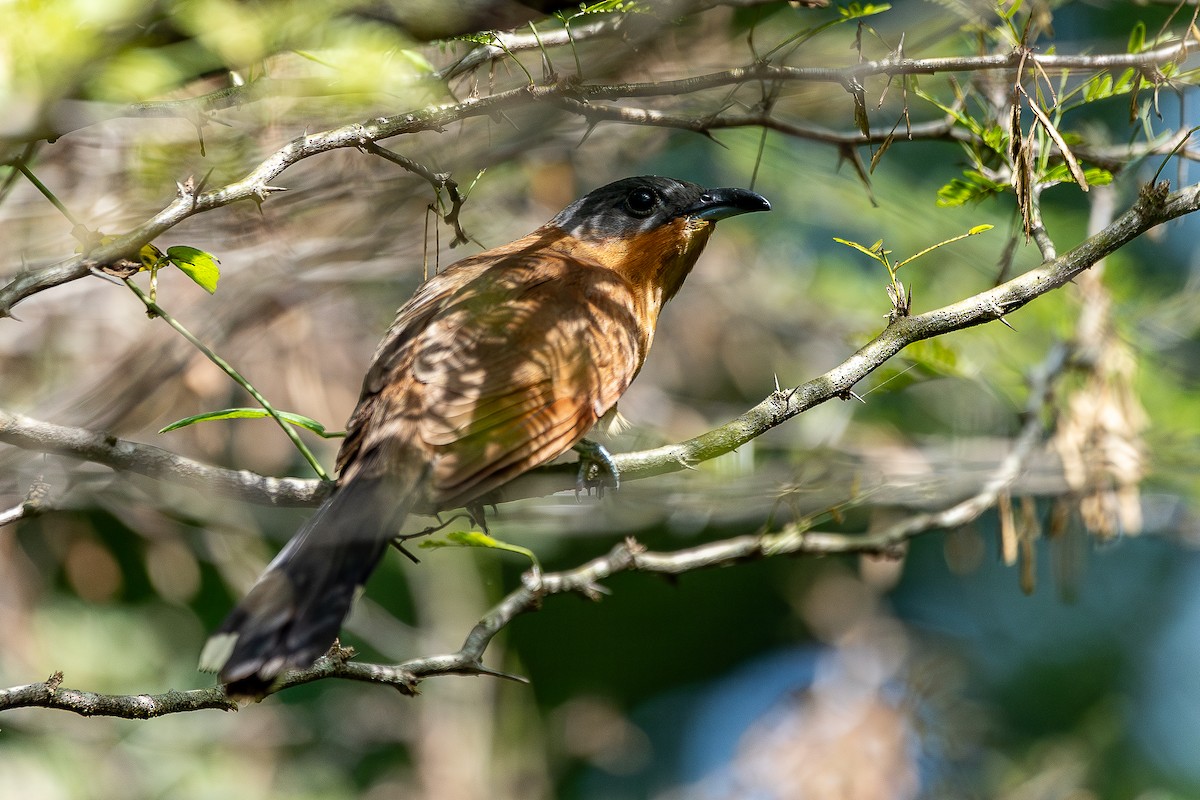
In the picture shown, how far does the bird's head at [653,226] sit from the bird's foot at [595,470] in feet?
3.10

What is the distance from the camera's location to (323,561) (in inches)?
97.0

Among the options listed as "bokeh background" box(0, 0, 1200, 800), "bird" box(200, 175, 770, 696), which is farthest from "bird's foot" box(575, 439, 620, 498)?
"bokeh background" box(0, 0, 1200, 800)

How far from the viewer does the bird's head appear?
12.5 ft

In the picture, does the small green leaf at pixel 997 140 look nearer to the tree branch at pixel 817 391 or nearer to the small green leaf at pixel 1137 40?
the small green leaf at pixel 1137 40

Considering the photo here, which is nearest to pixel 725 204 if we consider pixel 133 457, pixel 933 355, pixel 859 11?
pixel 933 355

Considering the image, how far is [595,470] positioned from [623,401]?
7.75 feet

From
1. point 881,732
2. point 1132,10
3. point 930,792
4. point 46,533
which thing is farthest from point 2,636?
point 1132,10

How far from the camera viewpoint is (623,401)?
5.30 meters

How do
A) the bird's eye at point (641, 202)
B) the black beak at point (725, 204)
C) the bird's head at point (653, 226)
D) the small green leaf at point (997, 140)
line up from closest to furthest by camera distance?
the small green leaf at point (997, 140) < the black beak at point (725, 204) < the bird's head at point (653, 226) < the bird's eye at point (641, 202)

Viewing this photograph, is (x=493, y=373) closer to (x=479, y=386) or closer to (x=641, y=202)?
(x=479, y=386)

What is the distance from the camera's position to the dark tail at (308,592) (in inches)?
84.3

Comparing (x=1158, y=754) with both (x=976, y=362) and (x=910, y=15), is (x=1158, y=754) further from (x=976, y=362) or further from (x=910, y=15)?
(x=910, y=15)

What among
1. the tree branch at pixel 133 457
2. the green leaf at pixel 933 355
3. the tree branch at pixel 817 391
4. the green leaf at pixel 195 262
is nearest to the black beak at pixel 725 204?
the green leaf at pixel 933 355

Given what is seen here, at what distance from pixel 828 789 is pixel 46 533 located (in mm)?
3186
